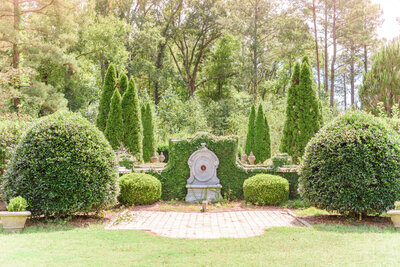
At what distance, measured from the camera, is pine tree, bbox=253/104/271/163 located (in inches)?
714

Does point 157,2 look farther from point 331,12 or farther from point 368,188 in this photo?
point 368,188

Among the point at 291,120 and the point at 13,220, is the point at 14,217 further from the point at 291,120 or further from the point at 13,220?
the point at 291,120

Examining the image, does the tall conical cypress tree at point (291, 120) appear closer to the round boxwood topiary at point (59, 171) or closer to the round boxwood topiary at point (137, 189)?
the round boxwood topiary at point (137, 189)

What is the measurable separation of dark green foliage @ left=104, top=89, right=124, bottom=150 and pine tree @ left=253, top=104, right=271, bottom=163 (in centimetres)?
744

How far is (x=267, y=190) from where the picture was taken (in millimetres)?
10000

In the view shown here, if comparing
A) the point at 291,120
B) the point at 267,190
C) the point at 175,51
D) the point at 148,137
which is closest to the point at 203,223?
the point at 267,190

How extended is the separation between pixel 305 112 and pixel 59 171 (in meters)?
9.28

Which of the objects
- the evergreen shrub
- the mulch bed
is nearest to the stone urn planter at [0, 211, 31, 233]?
the evergreen shrub

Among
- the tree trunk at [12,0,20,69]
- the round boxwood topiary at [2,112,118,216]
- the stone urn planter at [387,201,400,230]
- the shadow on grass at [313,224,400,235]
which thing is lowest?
the shadow on grass at [313,224,400,235]

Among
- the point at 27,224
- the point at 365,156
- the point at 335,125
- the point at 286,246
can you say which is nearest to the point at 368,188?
the point at 365,156

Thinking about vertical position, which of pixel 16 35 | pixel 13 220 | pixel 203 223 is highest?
pixel 16 35

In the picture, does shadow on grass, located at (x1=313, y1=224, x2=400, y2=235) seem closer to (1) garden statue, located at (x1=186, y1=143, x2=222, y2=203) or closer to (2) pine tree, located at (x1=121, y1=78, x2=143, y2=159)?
(1) garden statue, located at (x1=186, y1=143, x2=222, y2=203)

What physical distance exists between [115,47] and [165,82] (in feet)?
22.3

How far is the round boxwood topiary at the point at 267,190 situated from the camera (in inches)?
393
